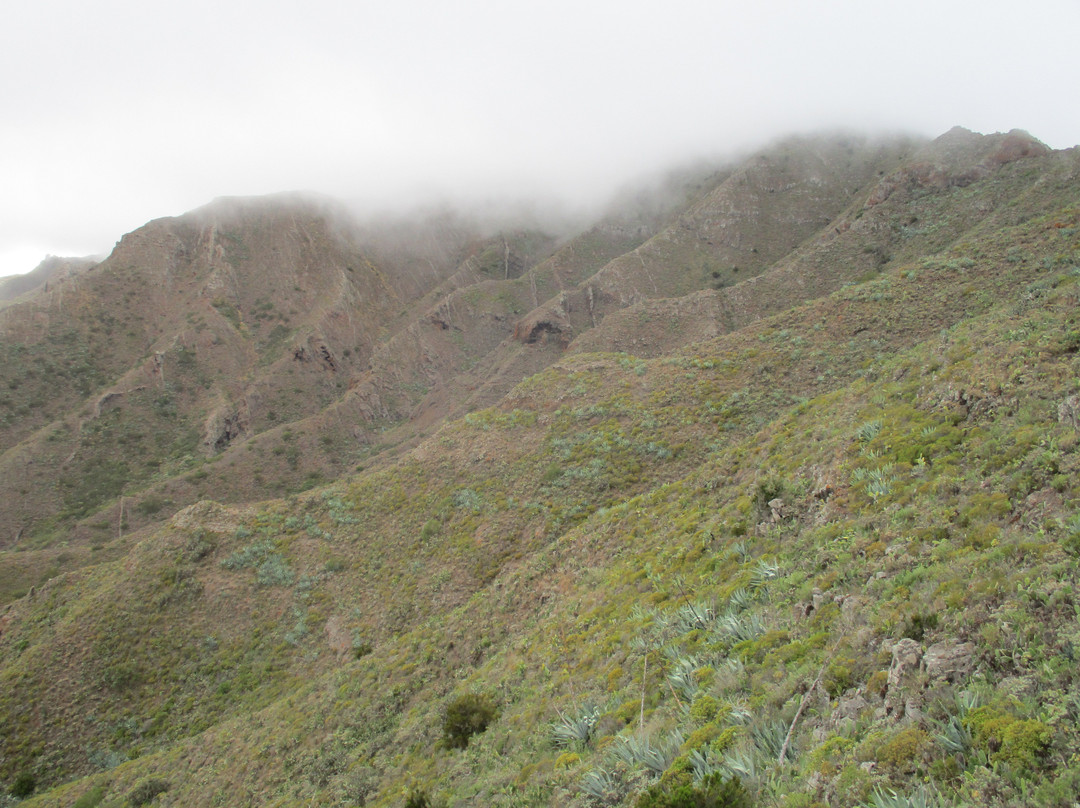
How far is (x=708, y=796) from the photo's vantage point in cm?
477

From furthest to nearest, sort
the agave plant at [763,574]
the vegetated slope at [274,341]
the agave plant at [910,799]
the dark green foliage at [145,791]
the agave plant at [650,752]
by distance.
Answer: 1. the vegetated slope at [274,341]
2. the dark green foliage at [145,791]
3. the agave plant at [763,574]
4. the agave plant at [650,752]
5. the agave plant at [910,799]

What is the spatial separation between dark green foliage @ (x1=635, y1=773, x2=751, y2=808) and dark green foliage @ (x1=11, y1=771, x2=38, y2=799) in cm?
2407

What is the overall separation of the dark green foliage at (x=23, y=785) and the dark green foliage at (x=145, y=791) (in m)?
5.60

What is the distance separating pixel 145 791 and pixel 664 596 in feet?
55.5

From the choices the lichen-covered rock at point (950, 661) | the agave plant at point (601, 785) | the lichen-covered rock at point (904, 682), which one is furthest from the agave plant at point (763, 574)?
the agave plant at point (601, 785)

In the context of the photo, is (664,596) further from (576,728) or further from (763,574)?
(576,728)

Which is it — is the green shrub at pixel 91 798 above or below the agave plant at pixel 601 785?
below

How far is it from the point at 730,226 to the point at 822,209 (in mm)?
11205

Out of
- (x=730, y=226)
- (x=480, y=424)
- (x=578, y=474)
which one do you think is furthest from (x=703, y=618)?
(x=730, y=226)

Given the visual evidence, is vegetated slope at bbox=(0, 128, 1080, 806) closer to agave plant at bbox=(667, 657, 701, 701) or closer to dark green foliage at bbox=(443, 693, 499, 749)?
agave plant at bbox=(667, 657, 701, 701)

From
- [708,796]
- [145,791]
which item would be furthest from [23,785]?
[708,796]

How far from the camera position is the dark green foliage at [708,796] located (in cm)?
474

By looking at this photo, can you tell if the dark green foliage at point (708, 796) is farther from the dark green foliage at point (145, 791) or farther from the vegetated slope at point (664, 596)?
the dark green foliage at point (145, 791)

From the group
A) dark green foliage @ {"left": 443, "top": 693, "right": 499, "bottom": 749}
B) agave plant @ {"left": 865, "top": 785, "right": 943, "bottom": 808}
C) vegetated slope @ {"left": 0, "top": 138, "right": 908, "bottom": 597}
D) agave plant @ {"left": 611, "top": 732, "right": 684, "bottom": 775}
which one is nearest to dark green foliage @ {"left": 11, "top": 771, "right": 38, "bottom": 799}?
dark green foliage @ {"left": 443, "top": 693, "right": 499, "bottom": 749}
